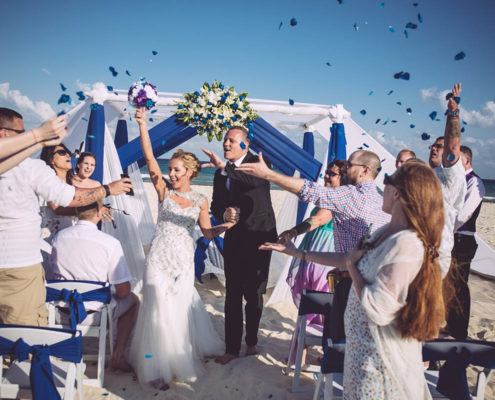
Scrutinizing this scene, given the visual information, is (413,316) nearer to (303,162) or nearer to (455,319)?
(455,319)

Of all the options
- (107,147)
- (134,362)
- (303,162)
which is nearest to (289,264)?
(303,162)

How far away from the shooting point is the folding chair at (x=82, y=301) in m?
2.70

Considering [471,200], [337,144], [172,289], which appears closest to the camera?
[172,289]

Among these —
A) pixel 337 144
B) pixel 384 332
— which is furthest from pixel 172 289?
pixel 337 144

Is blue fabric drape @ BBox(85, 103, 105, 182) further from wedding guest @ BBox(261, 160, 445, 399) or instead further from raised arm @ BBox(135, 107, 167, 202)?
wedding guest @ BBox(261, 160, 445, 399)

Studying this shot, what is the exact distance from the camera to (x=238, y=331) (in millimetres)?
3494

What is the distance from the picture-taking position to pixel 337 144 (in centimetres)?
518

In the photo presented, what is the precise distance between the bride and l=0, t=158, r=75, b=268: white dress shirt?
1014 mm

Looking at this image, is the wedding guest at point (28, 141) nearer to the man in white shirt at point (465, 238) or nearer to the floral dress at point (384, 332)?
the floral dress at point (384, 332)

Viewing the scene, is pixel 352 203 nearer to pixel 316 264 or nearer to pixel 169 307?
pixel 316 264

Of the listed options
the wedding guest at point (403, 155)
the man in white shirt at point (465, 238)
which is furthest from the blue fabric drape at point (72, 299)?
the wedding guest at point (403, 155)

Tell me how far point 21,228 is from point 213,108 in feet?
8.55

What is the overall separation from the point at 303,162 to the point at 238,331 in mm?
2916

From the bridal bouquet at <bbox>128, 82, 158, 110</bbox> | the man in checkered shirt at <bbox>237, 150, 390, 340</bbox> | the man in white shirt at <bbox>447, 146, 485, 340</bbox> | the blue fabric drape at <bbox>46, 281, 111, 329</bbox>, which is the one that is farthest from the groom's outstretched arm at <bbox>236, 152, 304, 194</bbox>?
the man in white shirt at <bbox>447, 146, 485, 340</bbox>
